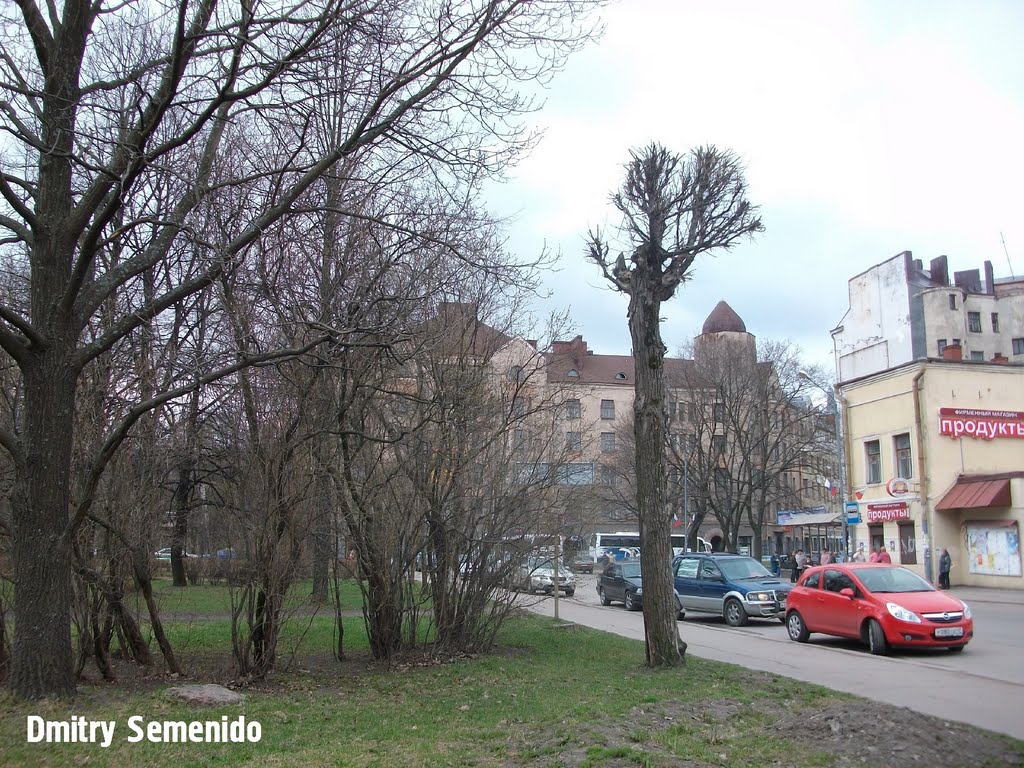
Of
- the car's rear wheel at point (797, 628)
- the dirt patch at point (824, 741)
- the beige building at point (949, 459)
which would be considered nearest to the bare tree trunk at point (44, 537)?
the dirt patch at point (824, 741)

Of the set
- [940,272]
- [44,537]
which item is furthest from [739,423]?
[44,537]

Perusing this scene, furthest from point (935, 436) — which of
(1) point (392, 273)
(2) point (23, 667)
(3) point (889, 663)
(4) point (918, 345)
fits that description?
(2) point (23, 667)

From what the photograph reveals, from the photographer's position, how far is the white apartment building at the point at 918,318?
51.0 metres

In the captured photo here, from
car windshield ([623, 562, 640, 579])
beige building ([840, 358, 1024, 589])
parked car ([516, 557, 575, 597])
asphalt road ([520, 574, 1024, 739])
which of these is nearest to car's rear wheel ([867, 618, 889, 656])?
asphalt road ([520, 574, 1024, 739])

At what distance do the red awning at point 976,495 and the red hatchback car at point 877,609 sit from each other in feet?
58.3

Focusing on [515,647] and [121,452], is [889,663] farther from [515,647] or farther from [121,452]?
[121,452]

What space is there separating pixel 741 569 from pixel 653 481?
36.0ft

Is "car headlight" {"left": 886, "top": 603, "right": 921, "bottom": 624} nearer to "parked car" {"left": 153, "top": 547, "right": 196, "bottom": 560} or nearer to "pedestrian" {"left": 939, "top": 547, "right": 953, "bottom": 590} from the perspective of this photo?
"parked car" {"left": 153, "top": 547, "right": 196, "bottom": 560}

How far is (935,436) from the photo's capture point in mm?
34250

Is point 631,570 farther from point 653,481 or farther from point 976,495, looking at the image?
point 653,481

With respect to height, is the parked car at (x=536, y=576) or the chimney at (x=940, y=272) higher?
the chimney at (x=940, y=272)

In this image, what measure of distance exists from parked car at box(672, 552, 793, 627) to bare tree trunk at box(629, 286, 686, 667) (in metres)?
9.21

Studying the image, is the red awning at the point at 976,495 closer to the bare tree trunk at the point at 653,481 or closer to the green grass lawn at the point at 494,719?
the green grass lawn at the point at 494,719

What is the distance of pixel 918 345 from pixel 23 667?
5018 cm
